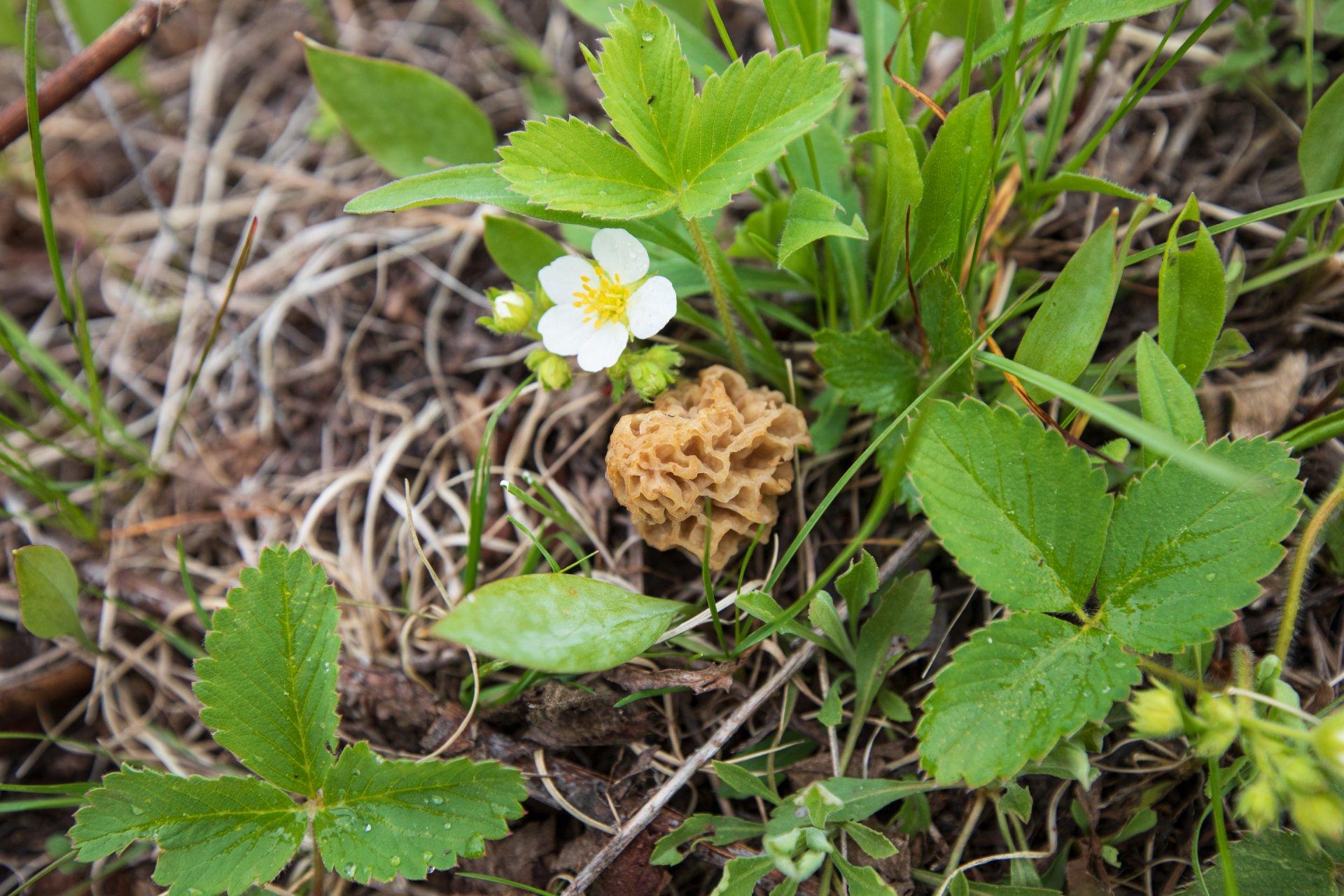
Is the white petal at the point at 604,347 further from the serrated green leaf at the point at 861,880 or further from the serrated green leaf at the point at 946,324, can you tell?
the serrated green leaf at the point at 861,880

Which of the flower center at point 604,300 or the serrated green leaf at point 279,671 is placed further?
the flower center at point 604,300

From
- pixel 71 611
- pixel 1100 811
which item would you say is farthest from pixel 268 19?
pixel 1100 811

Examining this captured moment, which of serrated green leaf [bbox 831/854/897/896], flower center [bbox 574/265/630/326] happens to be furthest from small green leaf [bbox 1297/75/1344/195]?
serrated green leaf [bbox 831/854/897/896]

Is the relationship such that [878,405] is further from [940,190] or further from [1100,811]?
[1100,811]

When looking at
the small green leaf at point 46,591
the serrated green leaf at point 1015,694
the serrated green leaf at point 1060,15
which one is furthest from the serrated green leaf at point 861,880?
the small green leaf at point 46,591

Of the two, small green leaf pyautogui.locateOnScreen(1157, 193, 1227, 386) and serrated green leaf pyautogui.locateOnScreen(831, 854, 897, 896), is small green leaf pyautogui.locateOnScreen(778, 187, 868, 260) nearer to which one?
small green leaf pyautogui.locateOnScreen(1157, 193, 1227, 386)

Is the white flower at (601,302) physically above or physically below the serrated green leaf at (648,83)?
below

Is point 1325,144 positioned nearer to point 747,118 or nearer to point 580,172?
point 747,118
